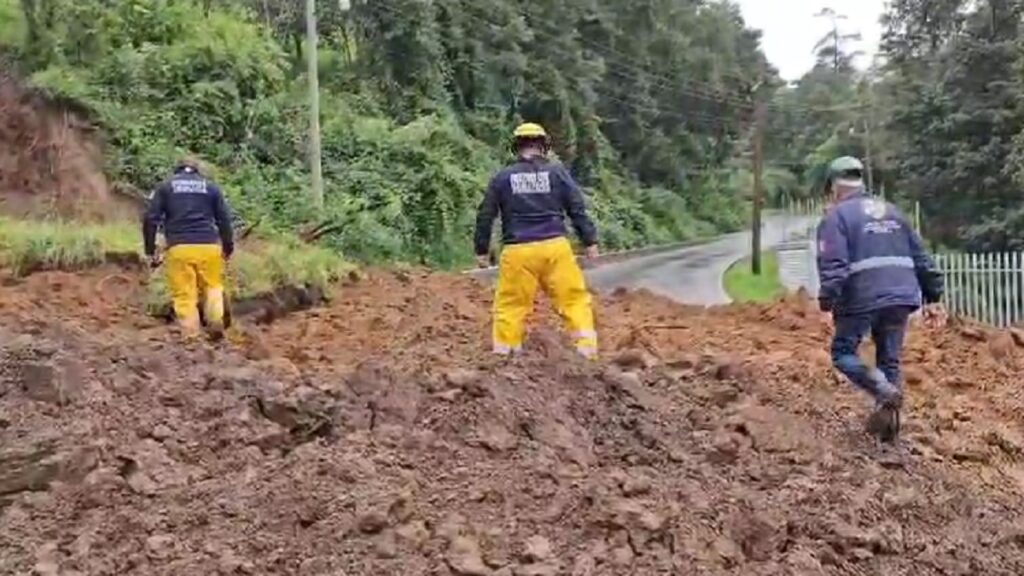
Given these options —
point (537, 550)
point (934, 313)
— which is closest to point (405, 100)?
point (934, 313)

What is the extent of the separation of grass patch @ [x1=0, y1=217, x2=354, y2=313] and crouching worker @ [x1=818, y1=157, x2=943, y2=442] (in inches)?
272

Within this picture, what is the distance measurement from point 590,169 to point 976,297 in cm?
2896

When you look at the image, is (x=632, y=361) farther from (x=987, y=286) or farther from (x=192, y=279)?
(x=987, y=286)

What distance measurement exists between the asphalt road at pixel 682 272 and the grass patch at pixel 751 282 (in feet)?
0.91

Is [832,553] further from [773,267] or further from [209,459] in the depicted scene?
[773,267]

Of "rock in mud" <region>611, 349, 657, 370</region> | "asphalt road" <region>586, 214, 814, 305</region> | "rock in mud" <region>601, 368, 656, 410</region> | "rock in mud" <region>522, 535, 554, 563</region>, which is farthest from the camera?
"asphalt road" <region>586, 214, 814, 305</region>

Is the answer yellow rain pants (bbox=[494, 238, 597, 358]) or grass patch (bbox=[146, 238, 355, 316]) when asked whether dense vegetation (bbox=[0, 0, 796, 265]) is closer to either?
grass patch (bbox=[146, 238, 355, 316])

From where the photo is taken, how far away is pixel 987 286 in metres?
17.3

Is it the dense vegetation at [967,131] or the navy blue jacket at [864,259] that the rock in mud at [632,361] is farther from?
the dense vegetation at [967,131]

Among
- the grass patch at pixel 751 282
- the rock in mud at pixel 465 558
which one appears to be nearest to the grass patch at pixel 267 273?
the rock in mud at pixel 465 558

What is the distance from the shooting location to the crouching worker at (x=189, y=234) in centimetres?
921

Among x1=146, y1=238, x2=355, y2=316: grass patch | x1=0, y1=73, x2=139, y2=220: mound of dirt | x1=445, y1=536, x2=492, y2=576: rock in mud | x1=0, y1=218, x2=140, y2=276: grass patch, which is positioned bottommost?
x1=445, y1=536, x2=492, y2=576: rock in mud

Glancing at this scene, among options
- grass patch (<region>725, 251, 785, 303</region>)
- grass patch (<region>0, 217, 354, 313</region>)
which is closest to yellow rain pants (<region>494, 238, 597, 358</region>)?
grass patch (<region>0, 217, 354, 313</region>)

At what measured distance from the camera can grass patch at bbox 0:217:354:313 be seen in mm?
12594
